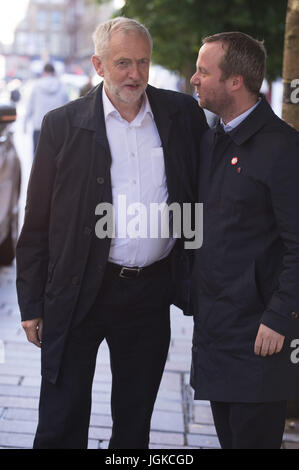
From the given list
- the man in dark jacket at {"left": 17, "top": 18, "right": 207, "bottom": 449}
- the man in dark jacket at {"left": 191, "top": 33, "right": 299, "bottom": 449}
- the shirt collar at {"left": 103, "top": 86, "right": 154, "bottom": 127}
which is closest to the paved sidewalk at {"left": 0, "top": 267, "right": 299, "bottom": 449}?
the man in dark jacket at {"left": 17, "top": 18, "right": 207, "bottom": 449}

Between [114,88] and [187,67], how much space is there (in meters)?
9.51

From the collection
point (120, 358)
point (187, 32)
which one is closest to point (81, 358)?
point (120, 358)

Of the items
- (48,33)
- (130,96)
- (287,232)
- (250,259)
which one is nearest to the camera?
(287,232)

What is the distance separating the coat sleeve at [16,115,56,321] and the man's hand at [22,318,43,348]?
0.02 metres

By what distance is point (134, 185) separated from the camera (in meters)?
2.87

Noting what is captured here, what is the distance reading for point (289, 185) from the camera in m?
2.56

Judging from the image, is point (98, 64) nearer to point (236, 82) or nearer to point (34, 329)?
point (236, 82)

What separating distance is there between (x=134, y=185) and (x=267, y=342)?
0.74 m

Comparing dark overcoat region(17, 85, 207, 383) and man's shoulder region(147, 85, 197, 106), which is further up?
man's shoulder region(147, 85, 197, 106)

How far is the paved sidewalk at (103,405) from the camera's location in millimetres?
3850

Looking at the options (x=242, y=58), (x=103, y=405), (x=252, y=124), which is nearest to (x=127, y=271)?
(x=252, y=124)

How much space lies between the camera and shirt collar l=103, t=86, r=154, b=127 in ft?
9.53

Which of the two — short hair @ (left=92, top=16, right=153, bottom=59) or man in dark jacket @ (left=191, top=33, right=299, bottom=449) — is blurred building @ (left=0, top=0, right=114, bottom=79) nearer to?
short hair @ (left=92, top=16, right=153, bottom=59)

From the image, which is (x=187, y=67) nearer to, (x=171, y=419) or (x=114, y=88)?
A: (x=171, y=419)
